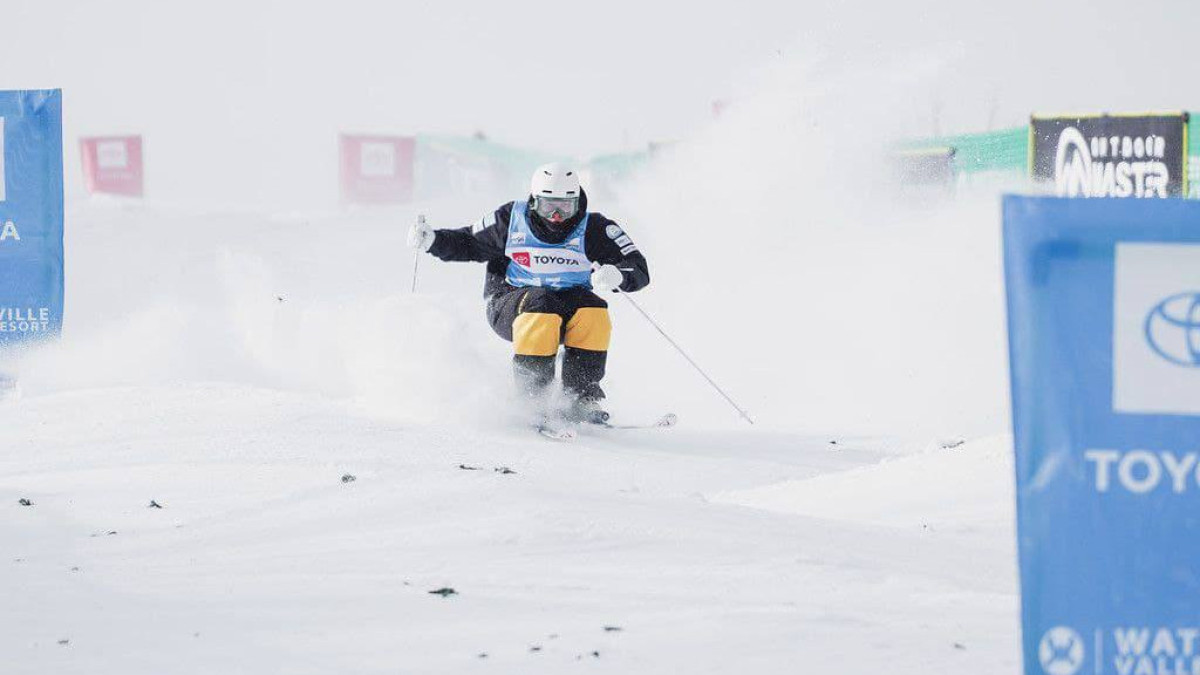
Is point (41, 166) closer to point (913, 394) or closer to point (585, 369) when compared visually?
point (585, 369)

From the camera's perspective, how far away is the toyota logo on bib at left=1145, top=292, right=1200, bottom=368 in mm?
2230

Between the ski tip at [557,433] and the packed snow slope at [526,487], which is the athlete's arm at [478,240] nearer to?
the packed snow slope at [526,487]

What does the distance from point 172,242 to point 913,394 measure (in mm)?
14528

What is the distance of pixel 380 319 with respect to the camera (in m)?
8.66

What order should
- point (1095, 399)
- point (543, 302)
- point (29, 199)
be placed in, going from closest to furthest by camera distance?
point (1095, 399), point (543, 302), point (29, 199)

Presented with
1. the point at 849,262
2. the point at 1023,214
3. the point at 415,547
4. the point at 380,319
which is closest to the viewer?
the point at 1023,214

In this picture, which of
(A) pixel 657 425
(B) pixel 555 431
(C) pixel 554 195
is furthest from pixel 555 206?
(A) pixel 657 425

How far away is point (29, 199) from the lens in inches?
332

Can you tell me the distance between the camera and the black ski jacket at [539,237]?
26.7 feet

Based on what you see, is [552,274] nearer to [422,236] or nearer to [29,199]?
[422,236]

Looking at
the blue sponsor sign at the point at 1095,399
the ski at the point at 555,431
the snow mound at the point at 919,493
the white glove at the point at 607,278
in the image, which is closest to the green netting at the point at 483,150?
the white glove at the point at 607,278

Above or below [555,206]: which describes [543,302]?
below

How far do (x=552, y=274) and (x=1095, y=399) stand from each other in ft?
19.7

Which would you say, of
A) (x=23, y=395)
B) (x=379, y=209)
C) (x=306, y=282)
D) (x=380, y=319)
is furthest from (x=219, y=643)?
(x=379, y=209)
